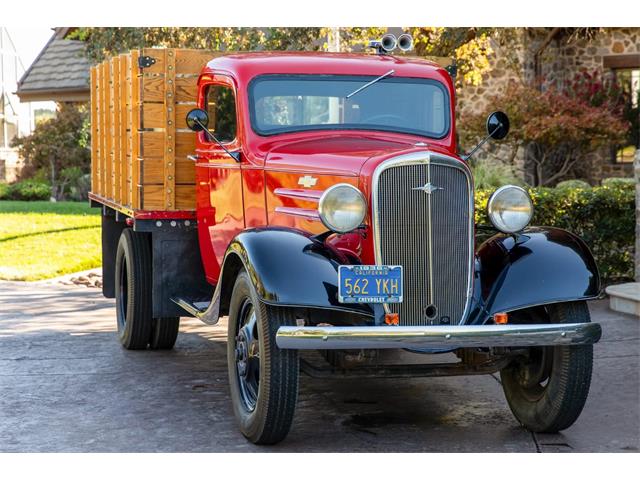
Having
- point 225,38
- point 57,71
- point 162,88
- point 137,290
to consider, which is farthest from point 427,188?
point 57,71

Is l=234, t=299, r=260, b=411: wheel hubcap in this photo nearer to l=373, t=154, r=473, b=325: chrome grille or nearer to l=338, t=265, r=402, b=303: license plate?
l=338, t=265, r=402, b=303: license plate

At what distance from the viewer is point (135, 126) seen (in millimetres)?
7660

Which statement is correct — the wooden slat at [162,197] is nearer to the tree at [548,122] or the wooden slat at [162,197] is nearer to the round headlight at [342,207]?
the round headlight at [342,207]

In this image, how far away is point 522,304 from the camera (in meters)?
5.61

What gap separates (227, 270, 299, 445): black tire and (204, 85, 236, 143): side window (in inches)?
58.8

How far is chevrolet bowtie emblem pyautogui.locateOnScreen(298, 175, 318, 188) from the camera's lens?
6.07 meters

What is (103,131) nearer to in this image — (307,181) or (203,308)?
(203,308)

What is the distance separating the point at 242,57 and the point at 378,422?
2.56 meters

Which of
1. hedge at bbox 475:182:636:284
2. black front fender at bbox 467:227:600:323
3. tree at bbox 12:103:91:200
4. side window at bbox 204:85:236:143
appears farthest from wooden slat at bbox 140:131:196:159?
tree at bbox 12:103:91:200

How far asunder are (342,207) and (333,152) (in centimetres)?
68

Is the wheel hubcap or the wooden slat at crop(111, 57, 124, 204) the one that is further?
the wooden slat at crop(111, 57, 124, 204)

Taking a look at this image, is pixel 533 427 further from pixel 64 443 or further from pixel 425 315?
pixel 64 443

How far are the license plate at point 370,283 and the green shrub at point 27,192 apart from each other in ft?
68.3

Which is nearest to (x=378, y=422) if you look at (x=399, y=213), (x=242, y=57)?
(x=399, y=213)
